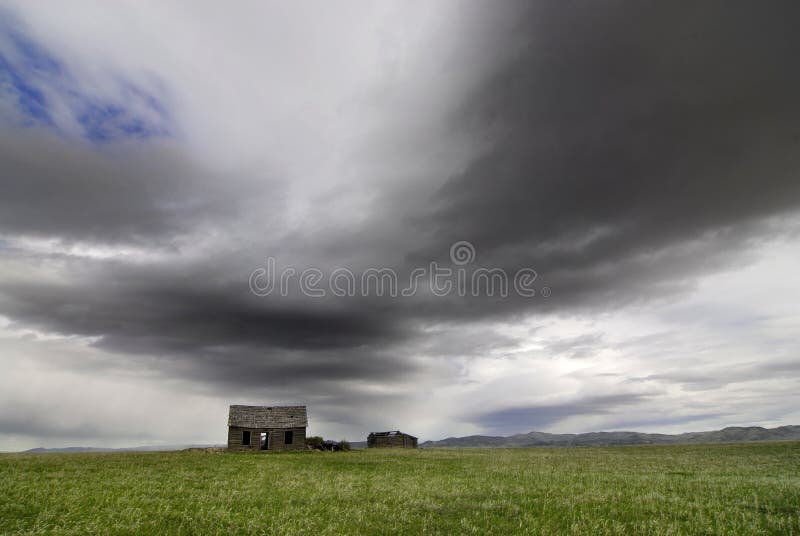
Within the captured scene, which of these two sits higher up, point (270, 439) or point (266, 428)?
point (266, 428)

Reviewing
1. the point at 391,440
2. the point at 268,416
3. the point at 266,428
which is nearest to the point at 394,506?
the point at 266,428

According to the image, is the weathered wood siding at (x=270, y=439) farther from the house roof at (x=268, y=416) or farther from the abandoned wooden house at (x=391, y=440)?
the abandoned wooden house at (x=391, y=440)

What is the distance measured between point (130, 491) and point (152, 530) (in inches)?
324

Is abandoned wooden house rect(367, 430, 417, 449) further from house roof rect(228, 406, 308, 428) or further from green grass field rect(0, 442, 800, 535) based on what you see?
green grass field rect(0, 442, 800, 535)

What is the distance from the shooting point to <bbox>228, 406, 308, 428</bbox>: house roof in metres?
70.4

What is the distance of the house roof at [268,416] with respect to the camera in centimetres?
7038

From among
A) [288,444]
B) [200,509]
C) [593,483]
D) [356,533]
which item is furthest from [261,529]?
[288,444]

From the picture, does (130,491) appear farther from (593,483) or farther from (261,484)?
(593,483)

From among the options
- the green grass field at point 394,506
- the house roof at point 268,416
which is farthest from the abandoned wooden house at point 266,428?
the green grass field at point 394,506

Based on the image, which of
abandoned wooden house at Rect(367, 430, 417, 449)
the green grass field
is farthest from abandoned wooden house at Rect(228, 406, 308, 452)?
the green grass field

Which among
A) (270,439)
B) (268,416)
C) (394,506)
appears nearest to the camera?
(394,506)

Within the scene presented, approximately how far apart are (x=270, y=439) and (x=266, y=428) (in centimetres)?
175

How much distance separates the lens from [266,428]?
70.3m

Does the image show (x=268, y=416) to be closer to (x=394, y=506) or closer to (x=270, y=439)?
(x=270, y=439)
